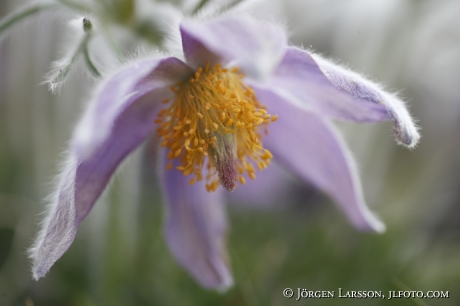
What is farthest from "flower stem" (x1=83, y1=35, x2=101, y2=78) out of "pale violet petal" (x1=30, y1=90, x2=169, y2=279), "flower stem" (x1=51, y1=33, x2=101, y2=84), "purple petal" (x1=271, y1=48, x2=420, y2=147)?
"purple petal" (x1=271, y1=48, x2=420, y2=147)

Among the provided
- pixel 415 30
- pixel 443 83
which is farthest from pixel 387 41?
pixel 443 83

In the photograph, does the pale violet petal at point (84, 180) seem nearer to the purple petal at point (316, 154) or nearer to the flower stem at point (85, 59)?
the flower stem at point (85, 59)

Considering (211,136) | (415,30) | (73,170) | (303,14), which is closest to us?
(73,170)

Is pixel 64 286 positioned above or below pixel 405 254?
below

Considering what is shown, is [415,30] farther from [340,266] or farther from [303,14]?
[340,266]

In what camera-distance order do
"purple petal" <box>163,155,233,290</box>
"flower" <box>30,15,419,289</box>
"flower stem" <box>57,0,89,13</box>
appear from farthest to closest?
"purple petal" <box>163,155,233,290</box> → "flower stem" <box>57,0,89,13</box> → "flower" <box>30,15,419,289</box>

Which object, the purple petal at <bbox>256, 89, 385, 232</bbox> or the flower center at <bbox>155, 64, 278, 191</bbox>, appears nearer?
the flower center at <bbox>155, 64, 278, 191</bbox>

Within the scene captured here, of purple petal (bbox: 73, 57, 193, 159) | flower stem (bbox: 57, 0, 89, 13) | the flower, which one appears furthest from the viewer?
flower stem (bbox: 57, 0, 89, 13)

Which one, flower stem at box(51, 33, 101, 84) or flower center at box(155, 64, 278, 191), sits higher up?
flower center at box(155, 64, 278, 191)

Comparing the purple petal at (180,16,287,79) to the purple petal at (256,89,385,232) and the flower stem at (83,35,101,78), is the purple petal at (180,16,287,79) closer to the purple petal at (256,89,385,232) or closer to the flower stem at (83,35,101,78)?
the flower stem at (83,35,101,78)
